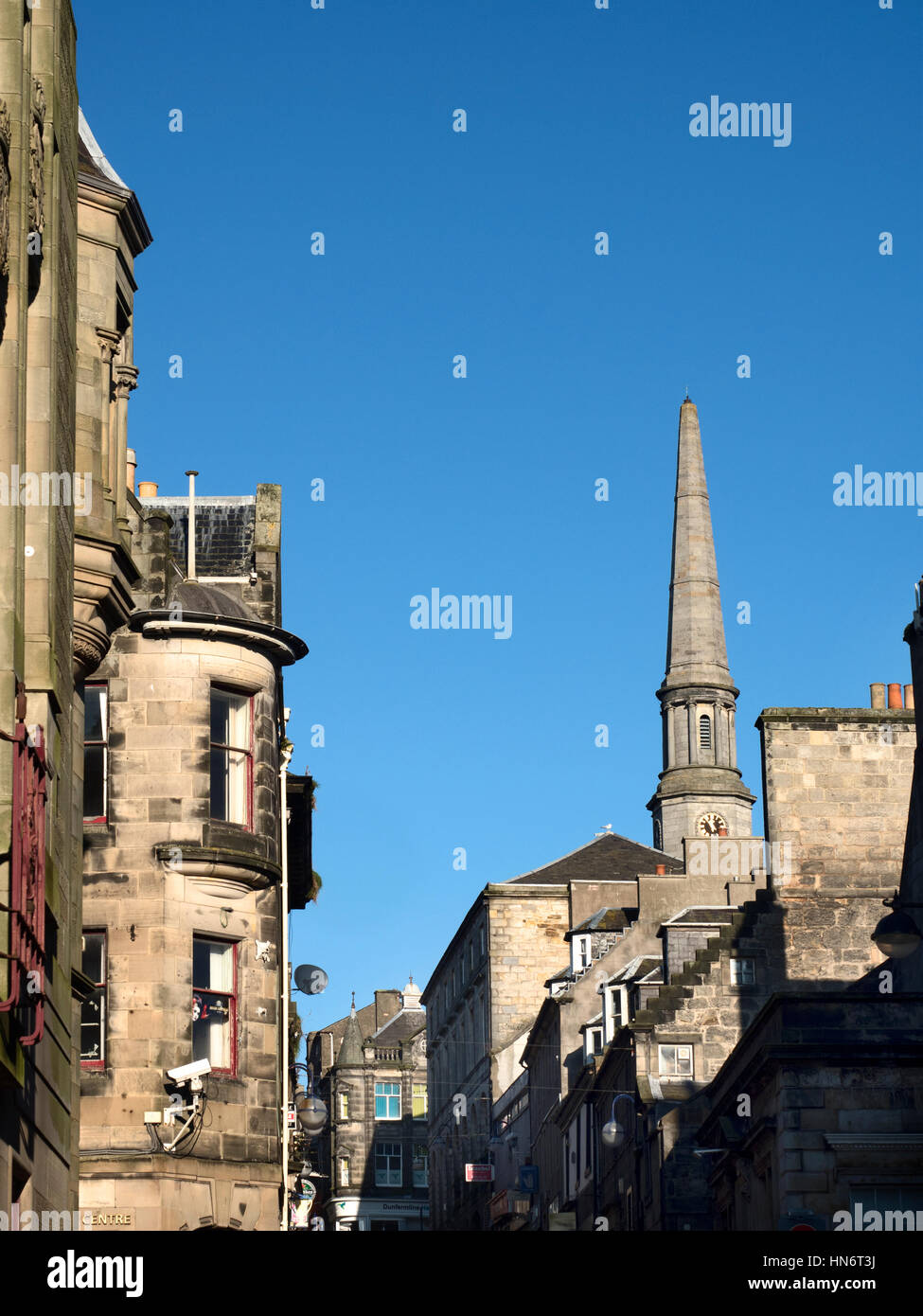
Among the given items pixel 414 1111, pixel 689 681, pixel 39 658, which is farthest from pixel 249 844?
pixel 689 681

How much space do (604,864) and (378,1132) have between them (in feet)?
130

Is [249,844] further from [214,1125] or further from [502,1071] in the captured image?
[502,1071]

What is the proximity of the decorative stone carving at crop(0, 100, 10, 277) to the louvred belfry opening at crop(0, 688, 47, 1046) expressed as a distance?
126 inches

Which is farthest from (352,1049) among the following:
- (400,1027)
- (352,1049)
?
(400,1027)

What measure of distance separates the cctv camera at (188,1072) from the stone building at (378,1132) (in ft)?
282

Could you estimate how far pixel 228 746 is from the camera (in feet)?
99.5

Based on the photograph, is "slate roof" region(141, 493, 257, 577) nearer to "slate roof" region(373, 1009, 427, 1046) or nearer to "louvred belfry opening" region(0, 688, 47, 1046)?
"louvred belfry opening" region(0, 688, 47, 1046)

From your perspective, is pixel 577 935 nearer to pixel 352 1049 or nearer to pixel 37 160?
pixel 37 160

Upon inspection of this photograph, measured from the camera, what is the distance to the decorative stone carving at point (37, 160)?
16.5m

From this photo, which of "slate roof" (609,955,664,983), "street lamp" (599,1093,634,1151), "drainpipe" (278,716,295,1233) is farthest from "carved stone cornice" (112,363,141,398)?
"slate roof" (609,955,664,983)

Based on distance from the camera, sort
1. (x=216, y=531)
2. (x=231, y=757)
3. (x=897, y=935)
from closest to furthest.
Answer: (x=897, y=935)
(x=231, y=757)
(x=216, y=531)

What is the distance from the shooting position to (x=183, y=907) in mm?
28812

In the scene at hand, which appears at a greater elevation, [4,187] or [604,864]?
[604,864]

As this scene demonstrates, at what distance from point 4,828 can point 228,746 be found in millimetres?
16568
